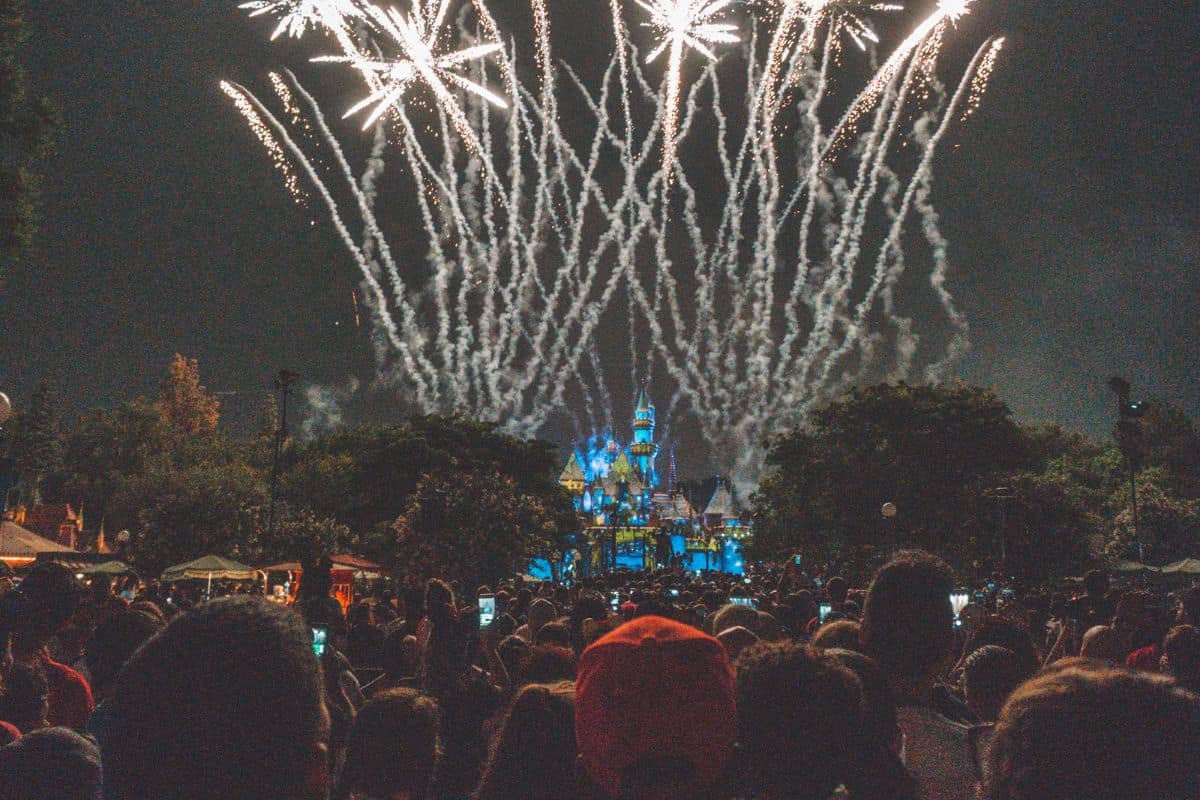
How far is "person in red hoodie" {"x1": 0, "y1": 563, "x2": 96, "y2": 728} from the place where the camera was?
485 cm

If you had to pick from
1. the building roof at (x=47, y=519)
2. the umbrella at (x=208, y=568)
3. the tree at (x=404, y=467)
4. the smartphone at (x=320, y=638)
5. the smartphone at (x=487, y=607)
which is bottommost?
the smartphone at (x=487, y=607)

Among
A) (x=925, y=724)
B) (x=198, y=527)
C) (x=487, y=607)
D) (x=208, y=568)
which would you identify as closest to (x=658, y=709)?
(x=925, y=724)

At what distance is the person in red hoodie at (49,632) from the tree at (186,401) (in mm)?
92008

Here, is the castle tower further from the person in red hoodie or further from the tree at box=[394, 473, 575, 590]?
the person in red hoodie

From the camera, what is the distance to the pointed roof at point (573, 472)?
129 meters

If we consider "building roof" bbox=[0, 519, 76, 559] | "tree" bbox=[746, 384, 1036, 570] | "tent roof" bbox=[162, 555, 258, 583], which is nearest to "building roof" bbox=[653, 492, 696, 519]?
"tree" bbox=[746, 384, 1036, 570]

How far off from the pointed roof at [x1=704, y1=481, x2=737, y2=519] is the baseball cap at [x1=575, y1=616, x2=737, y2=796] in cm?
14510

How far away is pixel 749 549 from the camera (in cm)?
5472

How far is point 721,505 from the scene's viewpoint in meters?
150

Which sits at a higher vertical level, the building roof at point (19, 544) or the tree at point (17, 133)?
the tree at point (17, 133)

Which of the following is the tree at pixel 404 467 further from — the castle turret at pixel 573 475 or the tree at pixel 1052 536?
the castle turret at pixel 573 475

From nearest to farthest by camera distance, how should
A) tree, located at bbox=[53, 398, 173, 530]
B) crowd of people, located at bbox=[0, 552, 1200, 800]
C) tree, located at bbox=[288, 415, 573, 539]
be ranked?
crowd of people, located at bbox=[0, 552, 1200, 800] → tree, located at bbox=[288, 415, 573, 539] → tree, located at bbox=[53, 398, 173, 530]

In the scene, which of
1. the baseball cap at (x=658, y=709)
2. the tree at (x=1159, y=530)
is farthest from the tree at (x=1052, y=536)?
the baseball cap at (x=658, y=709)

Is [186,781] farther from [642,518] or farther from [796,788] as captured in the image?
[642,518]
